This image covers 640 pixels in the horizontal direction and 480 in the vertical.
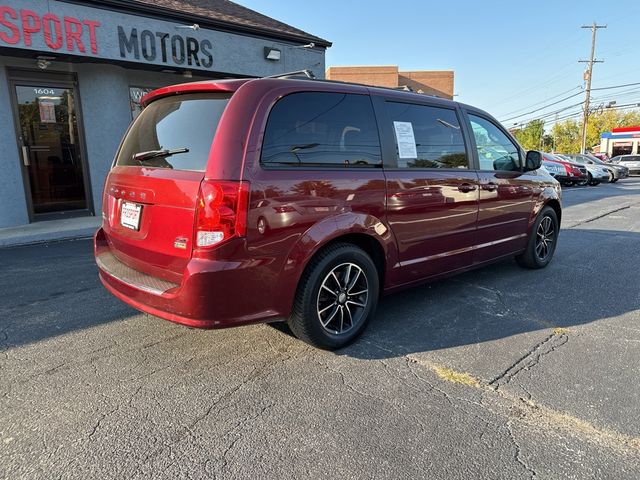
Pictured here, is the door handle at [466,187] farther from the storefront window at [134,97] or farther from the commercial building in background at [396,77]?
the commercial building in background at [396,77]

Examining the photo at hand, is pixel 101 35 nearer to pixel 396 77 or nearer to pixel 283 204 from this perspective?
pixel 283 204

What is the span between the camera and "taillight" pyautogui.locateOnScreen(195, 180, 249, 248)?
261cm

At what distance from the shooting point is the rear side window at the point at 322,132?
9.52 feet

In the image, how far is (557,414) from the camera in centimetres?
259

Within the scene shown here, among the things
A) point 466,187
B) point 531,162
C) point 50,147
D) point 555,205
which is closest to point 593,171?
point 555,205

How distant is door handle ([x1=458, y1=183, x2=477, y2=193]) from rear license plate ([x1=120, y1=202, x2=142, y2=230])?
2776 mm

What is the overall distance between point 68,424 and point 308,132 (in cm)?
228

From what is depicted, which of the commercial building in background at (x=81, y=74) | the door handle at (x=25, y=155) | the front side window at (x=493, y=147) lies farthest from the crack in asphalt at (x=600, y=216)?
the door handle at (x=25, y=155)

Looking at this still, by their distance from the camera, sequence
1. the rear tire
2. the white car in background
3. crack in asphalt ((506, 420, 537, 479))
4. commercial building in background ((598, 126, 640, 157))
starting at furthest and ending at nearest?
commercial building in background ((598, 126, 640, 157)) → the white car in background → the rear tire → crack in asphalt ((506, 420, 537, 479))

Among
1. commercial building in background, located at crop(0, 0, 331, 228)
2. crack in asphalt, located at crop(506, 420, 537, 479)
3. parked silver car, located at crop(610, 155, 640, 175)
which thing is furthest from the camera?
parked silver car, located at crop(610, 155, 640, 175)

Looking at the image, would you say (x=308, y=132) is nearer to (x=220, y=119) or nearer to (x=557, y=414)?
(x=220, y=119)

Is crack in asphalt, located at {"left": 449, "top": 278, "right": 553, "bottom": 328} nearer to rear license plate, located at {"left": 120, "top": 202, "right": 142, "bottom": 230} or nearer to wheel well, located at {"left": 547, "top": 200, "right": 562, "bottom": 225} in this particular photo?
wheel well, located at {"left": 547, "top": 200, "right": 562, "bottom": 225}

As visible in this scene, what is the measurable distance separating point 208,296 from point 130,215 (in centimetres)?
99

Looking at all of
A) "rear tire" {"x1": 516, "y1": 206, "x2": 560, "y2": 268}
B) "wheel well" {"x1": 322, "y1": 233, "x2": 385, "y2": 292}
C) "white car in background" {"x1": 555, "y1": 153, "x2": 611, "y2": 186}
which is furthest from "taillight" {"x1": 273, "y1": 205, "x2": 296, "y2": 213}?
"white car in background" {"x1": 555, "y1": 153, "x2": 611, "y2": 186}
